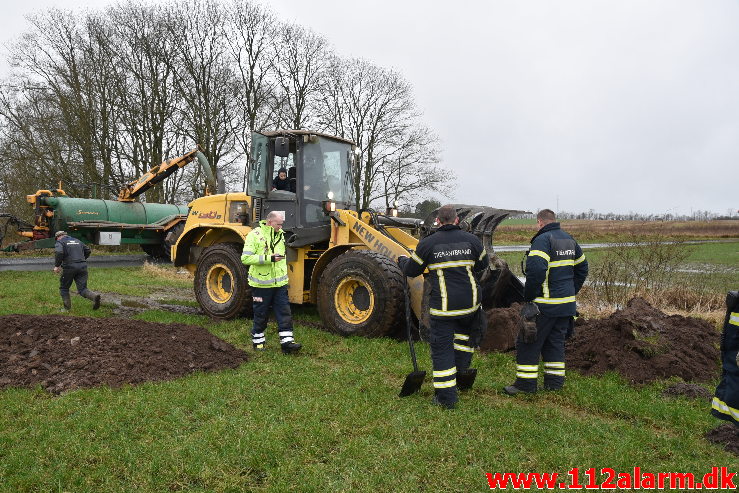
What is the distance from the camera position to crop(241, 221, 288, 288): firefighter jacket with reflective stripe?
6.79 metres

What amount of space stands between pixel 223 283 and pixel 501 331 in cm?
477

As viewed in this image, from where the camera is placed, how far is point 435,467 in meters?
3.66

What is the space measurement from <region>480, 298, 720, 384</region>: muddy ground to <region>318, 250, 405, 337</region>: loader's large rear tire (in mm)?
1257

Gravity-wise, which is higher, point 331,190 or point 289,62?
point 289,62

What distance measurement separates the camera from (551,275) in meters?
5.32

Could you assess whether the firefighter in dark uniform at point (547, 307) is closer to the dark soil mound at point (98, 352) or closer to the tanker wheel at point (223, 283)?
the dark soil mound at point (98, 352)

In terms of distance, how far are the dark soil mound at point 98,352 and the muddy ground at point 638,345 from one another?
131 inches

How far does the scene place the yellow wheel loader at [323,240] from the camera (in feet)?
23.4

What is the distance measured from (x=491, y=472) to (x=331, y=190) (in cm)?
552

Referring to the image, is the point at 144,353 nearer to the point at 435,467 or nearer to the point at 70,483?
the point at 70,483

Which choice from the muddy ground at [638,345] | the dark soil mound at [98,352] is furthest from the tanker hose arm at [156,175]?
the muddy ground at [638,345]

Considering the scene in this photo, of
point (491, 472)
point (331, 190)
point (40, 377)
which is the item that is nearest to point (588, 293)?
point (331, 190)

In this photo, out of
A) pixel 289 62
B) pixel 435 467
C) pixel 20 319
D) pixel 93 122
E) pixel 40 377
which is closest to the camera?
pixel 435 467

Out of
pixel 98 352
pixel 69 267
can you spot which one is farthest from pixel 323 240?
pixel 69 267
